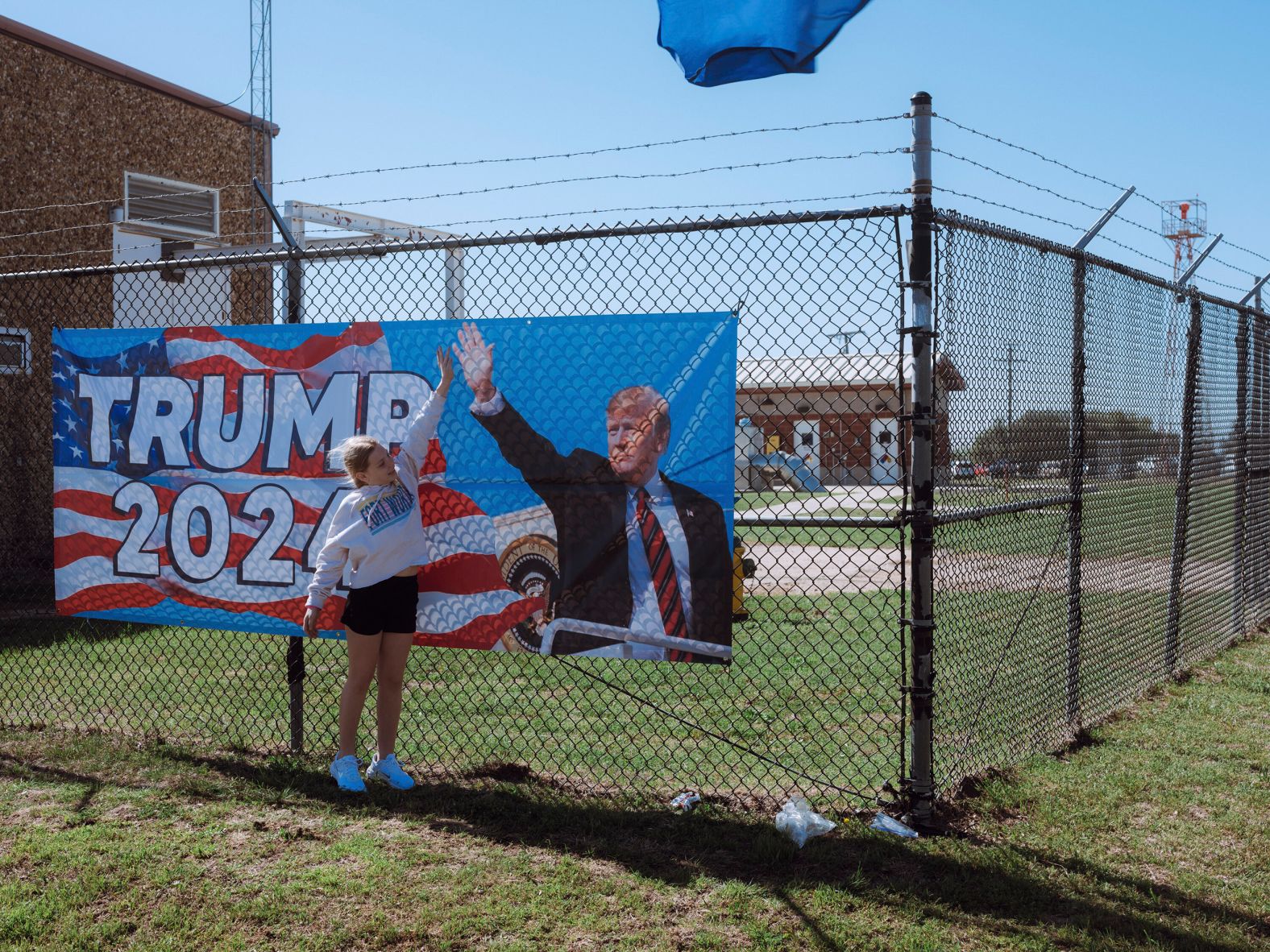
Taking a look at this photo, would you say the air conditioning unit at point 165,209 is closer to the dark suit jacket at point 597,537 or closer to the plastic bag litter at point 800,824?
the dark suit jacket at point 597,537

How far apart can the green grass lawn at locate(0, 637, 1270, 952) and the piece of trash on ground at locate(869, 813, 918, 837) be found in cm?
6

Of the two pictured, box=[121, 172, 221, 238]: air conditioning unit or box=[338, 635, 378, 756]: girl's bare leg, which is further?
box=[121, 172, 221, 238]: air conditioning unit

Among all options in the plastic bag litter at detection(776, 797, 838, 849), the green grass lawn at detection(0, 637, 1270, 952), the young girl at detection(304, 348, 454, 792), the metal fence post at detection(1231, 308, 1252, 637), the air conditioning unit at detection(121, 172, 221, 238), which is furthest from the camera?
the air conditioning unit at detection(121, 172, 221, 238)

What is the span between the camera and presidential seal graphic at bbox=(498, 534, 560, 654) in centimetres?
495

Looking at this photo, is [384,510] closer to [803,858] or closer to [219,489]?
[219,489]

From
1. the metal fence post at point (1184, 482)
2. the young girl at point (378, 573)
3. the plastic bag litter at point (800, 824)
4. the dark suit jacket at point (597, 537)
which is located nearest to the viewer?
the plastic bag litter at point (800, 824)

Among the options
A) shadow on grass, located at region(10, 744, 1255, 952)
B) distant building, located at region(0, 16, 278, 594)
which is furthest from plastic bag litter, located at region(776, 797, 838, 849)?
distant building, located at region(0, 16, 278, 594)

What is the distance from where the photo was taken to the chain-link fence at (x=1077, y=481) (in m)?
5.09

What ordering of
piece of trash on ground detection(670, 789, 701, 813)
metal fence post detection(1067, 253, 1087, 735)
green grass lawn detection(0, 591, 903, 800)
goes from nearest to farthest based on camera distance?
piece of trash on ground detection(670, 789, 701, 813), green grass lawn detection(0, 591, 903, 800), metal fence post detection(1067, 253, 1087, 735)

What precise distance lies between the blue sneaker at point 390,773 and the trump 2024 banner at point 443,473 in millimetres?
612

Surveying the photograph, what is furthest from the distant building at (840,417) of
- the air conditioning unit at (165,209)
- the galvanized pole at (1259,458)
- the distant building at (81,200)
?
the air conditioning unit at (165,209)

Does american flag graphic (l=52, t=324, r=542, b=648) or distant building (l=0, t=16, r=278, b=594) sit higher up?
distant building (l=0, t=16, r=278, b=594)

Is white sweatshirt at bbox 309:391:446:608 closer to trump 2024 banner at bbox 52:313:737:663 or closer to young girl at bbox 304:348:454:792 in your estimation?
young girl at bbox 304:348:454:792

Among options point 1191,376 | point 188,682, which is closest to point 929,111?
point 1191,376
